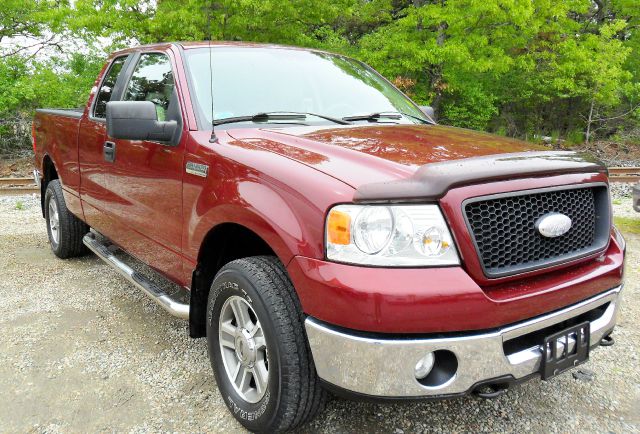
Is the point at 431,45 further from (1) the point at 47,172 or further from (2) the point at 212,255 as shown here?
(2) the point at 212,255

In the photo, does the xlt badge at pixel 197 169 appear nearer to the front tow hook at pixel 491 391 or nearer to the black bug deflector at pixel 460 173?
the black bug deflector at pixel 460 173

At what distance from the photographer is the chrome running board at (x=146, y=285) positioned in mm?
2893

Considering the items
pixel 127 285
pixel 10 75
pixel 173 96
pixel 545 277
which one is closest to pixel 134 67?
pixel 173 96

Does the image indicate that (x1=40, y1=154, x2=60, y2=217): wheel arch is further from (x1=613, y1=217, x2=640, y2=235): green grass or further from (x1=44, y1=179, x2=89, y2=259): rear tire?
(x1=613, y1=217, x2=640, y2=235): green grass

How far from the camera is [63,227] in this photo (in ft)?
16.6

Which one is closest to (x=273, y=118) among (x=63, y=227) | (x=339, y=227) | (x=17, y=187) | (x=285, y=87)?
(x=285, y=87)

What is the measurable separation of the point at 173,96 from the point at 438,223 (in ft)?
6.14

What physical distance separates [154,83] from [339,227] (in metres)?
2.13

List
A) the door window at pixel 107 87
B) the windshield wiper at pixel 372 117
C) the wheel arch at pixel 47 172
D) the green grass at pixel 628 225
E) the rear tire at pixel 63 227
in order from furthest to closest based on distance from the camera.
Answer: the green grass at pixel 628 225 → the wheel arch at pixel 47 172 → the rear tire at pixel 63 227 → the door window at pixel 107 87 → the windshield wiper at pixel 372 117

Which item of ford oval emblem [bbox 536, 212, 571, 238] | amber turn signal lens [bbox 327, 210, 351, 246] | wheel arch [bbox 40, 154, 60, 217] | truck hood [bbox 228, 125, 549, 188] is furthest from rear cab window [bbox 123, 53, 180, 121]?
wheel arch [bbox 40, 154, 60, 217]

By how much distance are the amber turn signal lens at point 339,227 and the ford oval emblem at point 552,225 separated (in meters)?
0.79

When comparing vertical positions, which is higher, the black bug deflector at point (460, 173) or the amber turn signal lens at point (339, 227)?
the black bug deflector at point (460, 173)

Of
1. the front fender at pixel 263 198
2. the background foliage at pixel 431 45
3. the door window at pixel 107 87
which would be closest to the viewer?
the front fender at pixel 263 198

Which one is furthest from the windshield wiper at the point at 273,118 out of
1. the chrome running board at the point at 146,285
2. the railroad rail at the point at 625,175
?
the railroad rail at the point at 625,175
